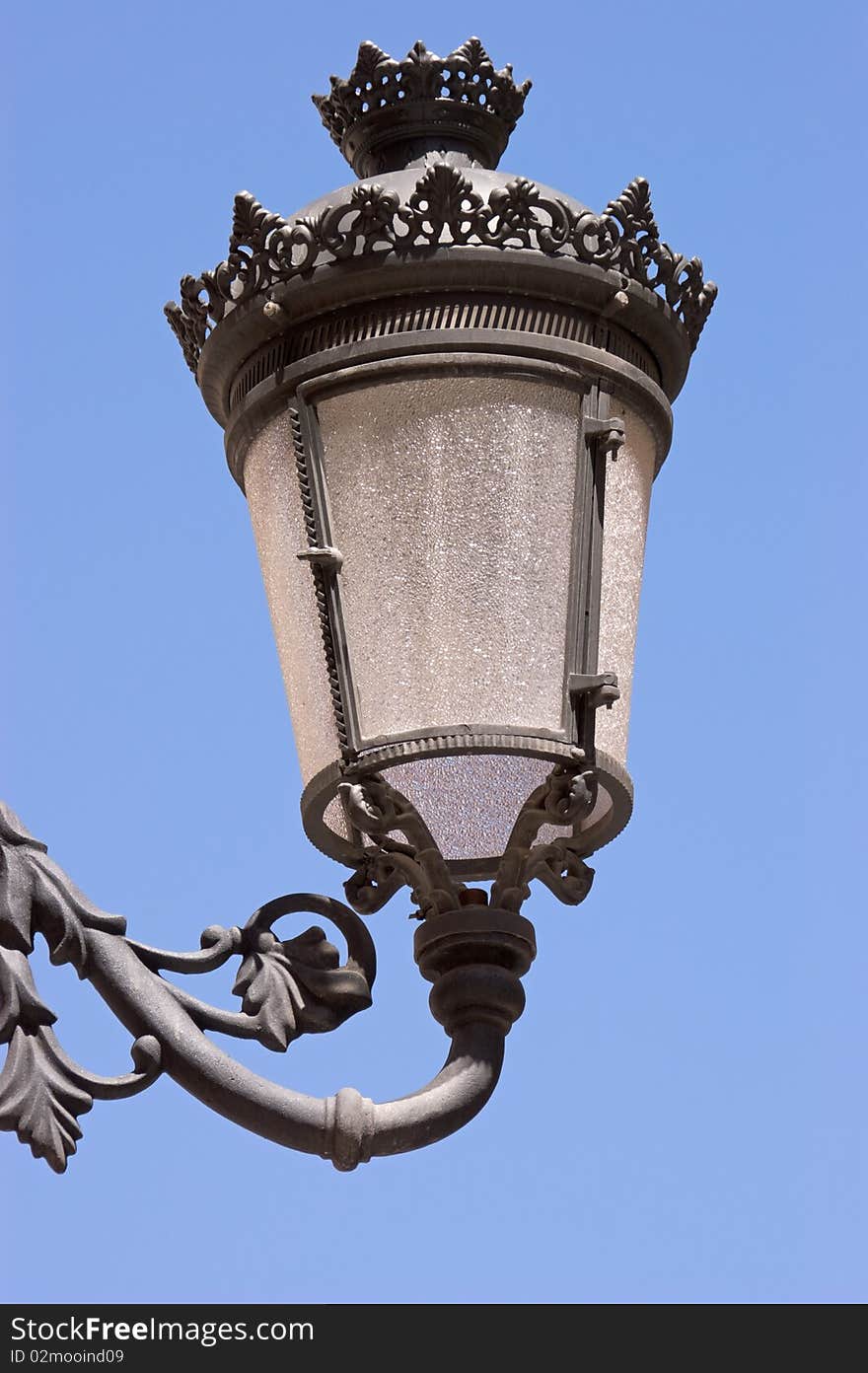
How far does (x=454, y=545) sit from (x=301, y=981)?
0.77 m

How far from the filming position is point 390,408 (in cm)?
415

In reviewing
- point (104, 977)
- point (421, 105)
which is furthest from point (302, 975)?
point (421, 105)

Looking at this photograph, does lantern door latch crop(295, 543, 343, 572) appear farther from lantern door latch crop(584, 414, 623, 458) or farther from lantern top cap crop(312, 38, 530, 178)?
lantern top cap crop(312, 38, 530, 178)

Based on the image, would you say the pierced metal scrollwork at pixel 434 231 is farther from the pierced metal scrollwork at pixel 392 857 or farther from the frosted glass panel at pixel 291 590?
the pierced metal scrollwork at pixel 392 857

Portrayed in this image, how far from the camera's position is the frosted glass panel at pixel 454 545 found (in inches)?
159

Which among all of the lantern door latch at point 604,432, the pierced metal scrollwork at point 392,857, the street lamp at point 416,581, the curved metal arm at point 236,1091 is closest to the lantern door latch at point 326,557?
the street lamp at point 416,581

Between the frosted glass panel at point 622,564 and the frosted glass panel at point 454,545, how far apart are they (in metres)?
0.12

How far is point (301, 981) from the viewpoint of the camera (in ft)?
13.6

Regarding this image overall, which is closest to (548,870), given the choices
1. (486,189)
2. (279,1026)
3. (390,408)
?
(279,1026)

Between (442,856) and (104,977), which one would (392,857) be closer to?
(442,856)

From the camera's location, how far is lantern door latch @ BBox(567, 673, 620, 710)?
4.04 metres

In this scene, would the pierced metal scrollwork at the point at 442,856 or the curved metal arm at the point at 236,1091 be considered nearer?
the curved metal arm at the point at 236,1091

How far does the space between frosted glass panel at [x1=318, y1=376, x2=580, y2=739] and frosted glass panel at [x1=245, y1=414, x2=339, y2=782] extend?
0.31ft

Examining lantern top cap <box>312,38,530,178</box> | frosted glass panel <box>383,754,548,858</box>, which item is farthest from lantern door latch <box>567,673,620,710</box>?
lantern top cap <box>312,38,530,178</box>
